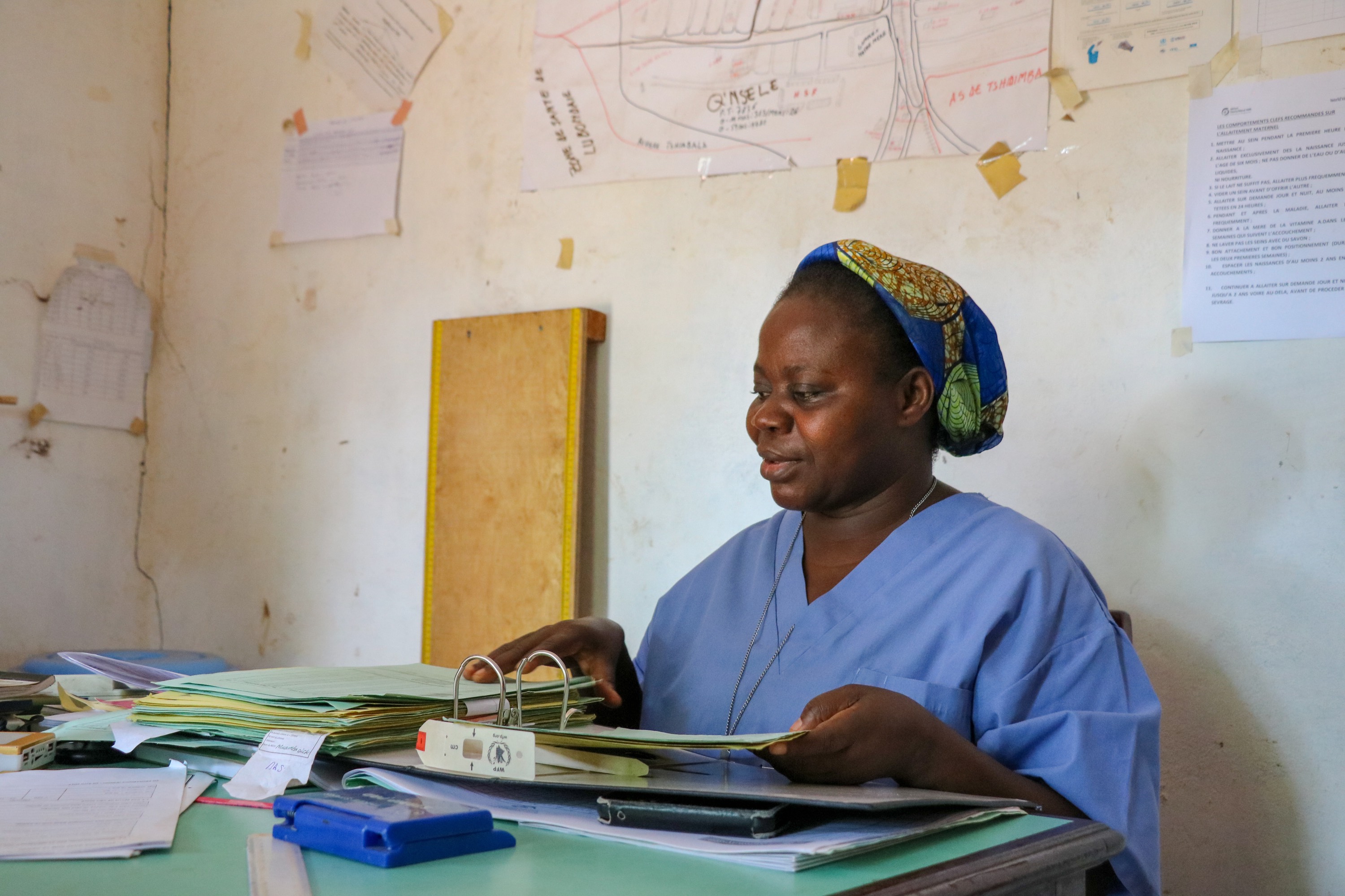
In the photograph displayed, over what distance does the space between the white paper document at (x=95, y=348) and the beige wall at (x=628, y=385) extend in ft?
0.17

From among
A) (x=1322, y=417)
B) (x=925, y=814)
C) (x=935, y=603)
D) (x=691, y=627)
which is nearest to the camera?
(x=925, y=814)

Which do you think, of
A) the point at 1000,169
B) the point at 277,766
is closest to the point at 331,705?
the point at 277,766

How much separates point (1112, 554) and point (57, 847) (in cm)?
159

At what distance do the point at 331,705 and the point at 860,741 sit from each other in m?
0.44

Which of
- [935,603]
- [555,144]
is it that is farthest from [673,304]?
[935,603]

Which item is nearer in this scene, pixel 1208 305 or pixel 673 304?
pixel 1208 305

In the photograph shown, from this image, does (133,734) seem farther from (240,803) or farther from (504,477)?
(504,477)

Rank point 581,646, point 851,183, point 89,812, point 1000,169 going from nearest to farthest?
1. point 89,812
2. point 581,646
3. point 1000,169
4. point 851,183

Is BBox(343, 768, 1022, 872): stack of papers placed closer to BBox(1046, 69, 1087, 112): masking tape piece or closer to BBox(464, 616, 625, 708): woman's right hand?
BBox(464, 616, 625, 708): woman's right hand

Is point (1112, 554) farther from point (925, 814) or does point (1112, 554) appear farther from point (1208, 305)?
point (925, 814)

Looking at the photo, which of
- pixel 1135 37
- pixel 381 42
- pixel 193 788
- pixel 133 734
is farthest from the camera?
pixel 381 42

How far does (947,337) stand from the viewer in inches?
57.0

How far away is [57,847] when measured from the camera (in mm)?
705

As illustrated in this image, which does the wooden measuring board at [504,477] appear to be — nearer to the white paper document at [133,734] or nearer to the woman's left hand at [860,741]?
the white paper document at [133,734]
